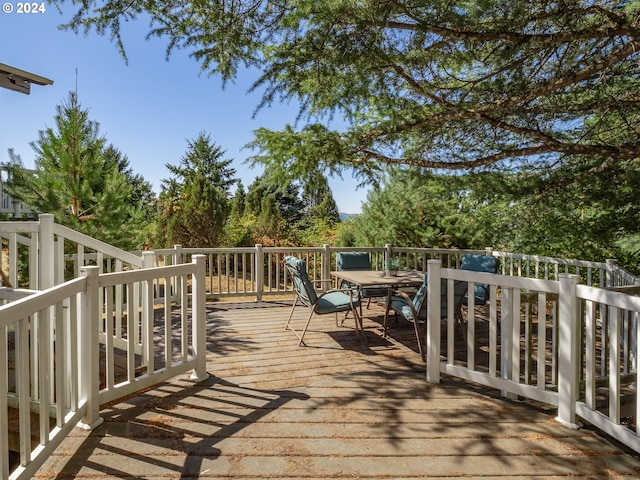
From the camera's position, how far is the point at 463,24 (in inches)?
114

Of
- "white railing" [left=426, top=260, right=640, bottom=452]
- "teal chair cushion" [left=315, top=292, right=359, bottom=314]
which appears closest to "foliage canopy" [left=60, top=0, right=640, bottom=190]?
"teal chair cushion" [left=315, top=292, right=359, bottom=314]

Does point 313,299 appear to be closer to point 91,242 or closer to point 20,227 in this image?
point 91,242

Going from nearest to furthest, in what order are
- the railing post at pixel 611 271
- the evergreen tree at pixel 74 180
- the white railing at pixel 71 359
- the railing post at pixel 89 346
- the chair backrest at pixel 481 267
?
the white railing at pixel 71 359, the railing post at pixel 89 346, the railing post at pixel 611 271, the chair backrest at pixel 481 267, the evergreen tree at pixel 74 180

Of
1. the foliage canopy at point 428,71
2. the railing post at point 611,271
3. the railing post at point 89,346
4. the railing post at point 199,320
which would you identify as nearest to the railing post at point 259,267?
the foliage canopy at point 428,71

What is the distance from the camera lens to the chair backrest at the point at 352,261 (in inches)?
229

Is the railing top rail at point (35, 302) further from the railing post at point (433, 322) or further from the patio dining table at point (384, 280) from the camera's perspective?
the patio dining table at point (384, 280)

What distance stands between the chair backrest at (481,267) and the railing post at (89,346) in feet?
13.6

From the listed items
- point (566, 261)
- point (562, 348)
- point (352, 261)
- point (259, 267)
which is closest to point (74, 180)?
point (259, 267)

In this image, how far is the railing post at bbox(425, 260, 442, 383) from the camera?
3059 millimetres

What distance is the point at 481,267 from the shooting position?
5.18 m

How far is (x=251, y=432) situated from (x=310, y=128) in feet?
9.34

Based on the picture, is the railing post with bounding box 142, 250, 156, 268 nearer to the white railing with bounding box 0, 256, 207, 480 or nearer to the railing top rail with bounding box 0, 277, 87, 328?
the white railing with bounding box 0, 256, 207, 480

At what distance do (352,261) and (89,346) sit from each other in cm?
410

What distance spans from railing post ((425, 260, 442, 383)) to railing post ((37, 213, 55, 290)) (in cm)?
302
